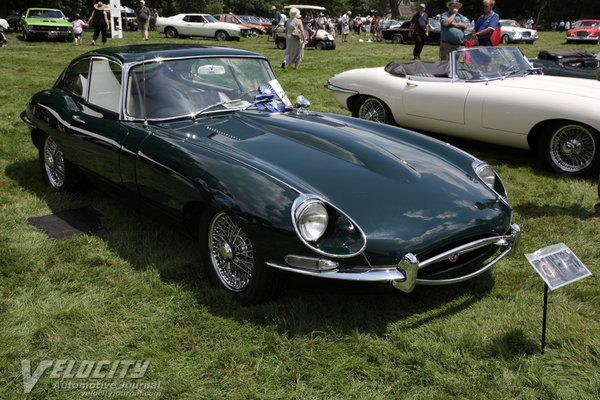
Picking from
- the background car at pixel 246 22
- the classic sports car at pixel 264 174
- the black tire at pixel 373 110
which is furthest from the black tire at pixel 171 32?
the classic sports car at pixel 264 174

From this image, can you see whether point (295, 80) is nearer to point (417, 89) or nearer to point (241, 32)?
point (417, 89)

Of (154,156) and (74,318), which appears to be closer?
(74,318)

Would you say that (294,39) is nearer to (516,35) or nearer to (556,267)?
(556,267)

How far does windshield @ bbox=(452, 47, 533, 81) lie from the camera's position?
672 cm

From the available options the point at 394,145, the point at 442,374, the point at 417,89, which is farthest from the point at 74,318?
the point at 417,89

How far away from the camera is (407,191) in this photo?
3158mm

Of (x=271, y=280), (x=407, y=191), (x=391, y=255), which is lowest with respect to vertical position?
(x=271, y=280)

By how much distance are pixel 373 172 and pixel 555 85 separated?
12.8 feet

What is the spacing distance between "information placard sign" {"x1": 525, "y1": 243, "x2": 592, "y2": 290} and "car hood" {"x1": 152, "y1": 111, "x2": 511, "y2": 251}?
0.47 m

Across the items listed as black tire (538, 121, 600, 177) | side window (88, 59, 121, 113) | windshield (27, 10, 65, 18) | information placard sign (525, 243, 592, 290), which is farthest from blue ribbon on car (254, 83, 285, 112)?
windshield (27, 10, 65, 18)

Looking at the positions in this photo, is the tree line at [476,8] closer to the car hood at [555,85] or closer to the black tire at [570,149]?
the car hood at [555,85]

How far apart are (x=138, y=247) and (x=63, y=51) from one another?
50.4 ft

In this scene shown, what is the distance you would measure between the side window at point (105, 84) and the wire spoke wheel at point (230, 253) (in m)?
1.50

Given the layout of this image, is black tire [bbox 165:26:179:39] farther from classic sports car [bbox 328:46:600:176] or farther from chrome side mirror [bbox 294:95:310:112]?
chrome side mirror [bbox 294:95:310:112]
